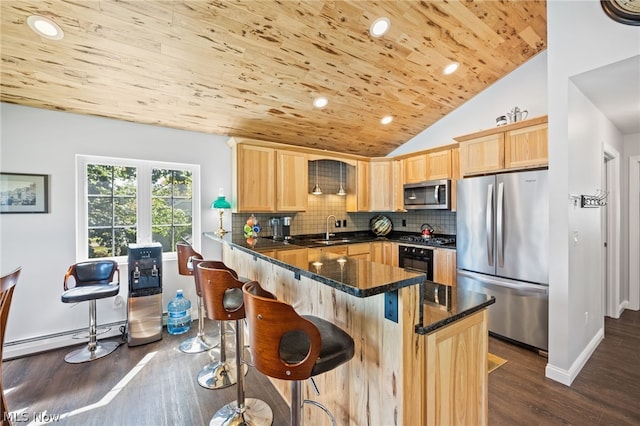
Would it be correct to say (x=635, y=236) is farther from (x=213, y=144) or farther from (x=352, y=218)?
(x=213, y=144)

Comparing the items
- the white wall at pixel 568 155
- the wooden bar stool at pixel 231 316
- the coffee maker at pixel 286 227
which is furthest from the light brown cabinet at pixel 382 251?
the wooden bar stool at pixel 231 316

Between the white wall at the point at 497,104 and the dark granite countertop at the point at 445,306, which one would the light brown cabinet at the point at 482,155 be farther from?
the dark granite countertop at the point at 445,306

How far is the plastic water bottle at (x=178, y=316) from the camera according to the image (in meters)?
3.28

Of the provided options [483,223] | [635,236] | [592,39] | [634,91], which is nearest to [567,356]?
[483,223]

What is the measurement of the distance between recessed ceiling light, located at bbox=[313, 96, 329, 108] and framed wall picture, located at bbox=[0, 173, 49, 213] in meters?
2.97

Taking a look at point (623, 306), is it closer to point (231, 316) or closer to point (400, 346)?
point (400, 346)

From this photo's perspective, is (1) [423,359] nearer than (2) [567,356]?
Yes

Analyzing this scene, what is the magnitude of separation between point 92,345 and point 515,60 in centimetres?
585

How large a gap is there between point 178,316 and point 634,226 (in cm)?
614

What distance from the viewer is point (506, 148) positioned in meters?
3.04

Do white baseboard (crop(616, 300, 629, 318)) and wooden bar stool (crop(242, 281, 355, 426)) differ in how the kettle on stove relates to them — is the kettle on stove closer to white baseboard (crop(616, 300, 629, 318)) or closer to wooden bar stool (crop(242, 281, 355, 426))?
white baseboard (crop(616, 300, 629, 318))

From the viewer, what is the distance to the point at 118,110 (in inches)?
117

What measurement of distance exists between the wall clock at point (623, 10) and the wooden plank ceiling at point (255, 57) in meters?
0.85

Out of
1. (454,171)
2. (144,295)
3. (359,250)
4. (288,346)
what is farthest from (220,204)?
(454,171)
